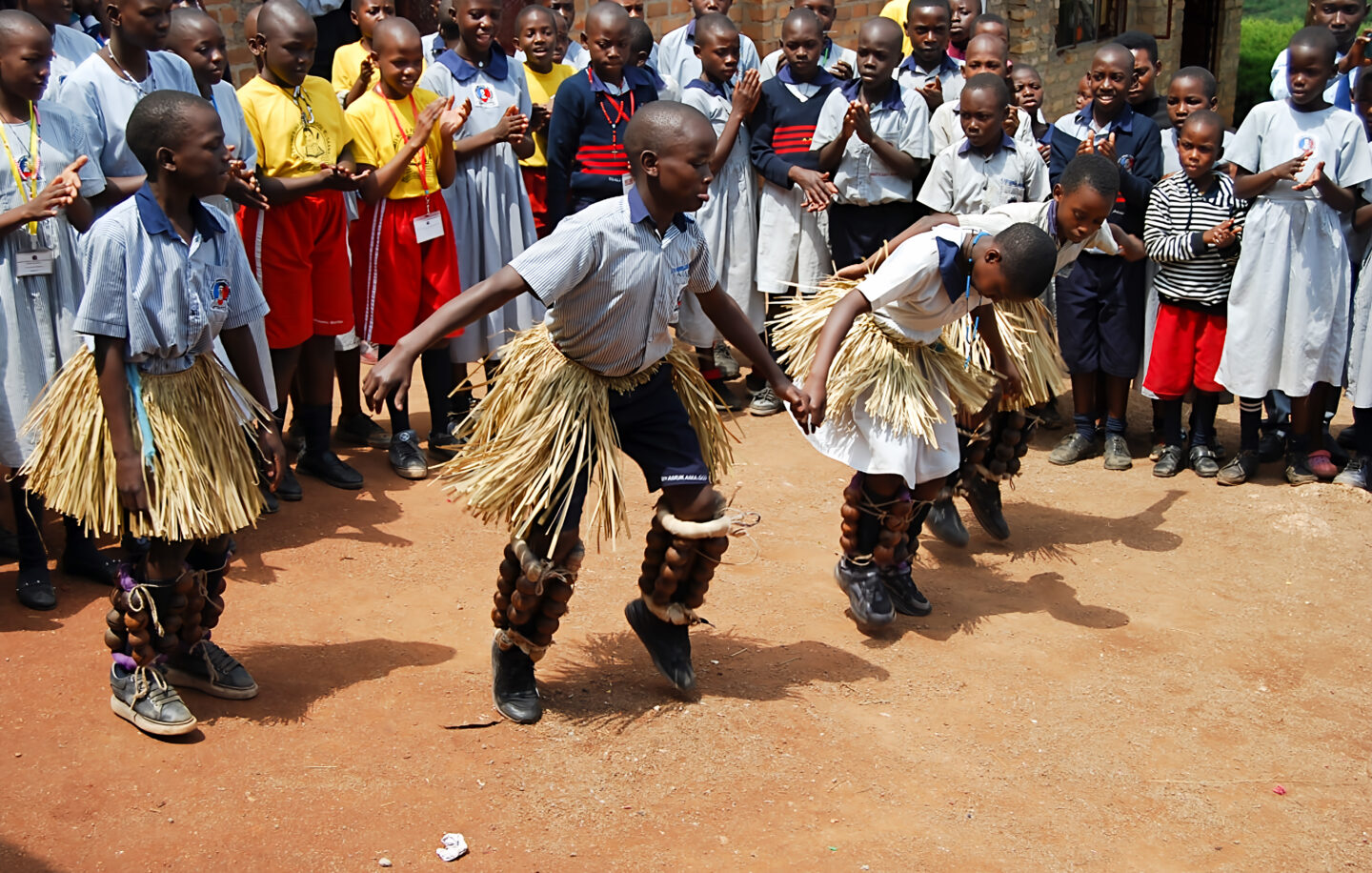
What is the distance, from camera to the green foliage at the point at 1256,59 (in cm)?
1633

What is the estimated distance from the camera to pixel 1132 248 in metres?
5.93

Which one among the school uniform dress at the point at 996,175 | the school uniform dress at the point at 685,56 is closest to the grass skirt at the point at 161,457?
the school uniform dress at the point at 996,175

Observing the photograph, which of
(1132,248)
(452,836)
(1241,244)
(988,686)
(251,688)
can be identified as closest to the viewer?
(452,836)

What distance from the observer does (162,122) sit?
363 centimetres

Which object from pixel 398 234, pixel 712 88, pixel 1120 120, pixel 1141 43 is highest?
pixel 1141 43

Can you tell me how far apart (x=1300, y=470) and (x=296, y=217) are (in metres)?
5.00

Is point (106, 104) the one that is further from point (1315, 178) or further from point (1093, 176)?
point (1315, 178)

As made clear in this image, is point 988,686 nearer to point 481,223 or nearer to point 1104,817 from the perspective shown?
point 1104,817

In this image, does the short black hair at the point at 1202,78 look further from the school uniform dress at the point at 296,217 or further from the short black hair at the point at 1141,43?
the school uniform dress at the point at 296,217

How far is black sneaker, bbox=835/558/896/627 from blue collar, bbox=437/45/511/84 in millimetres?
3253

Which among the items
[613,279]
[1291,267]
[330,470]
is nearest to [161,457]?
[613,279]

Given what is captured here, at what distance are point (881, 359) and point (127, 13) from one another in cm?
309

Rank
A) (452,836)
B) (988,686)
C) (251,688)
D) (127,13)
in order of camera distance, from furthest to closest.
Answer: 1. (127,13)
2. (988,686)
3. (251,688)
4. (452,836)

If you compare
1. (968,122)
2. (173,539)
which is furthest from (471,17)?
(173,539)
